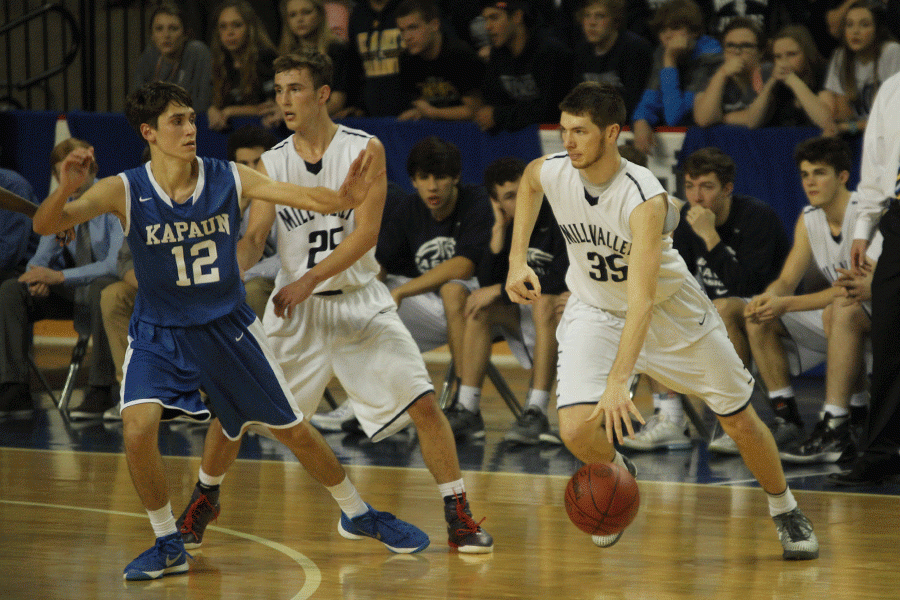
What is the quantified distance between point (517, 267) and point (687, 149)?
3.76 metres

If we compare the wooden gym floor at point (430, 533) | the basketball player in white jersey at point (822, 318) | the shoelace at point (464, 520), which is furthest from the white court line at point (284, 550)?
the basketball player in white jersey at point (822, 318)

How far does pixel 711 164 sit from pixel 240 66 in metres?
4.03

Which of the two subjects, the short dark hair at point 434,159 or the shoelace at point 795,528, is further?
the short dark hair at point 434,159

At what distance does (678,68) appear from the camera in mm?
8023

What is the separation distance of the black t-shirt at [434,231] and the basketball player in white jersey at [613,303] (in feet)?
8.08

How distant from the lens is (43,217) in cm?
414

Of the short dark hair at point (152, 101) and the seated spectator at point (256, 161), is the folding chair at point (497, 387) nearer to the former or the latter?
the seated spectator at point (256, 161)

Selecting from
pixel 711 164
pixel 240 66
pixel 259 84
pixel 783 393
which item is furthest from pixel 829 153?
pixel 240 66

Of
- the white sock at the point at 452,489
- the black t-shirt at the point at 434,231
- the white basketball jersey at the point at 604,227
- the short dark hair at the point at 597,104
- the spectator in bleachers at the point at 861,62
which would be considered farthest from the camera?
the spectator in bleachers at the point at 861,62

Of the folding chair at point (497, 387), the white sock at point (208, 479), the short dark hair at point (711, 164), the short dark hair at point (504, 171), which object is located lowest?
the folding chair at point (497, 387)

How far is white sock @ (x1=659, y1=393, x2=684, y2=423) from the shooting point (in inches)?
265

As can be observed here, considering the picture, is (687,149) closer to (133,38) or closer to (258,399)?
(258,399)

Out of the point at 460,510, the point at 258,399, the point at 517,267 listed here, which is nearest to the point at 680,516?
the point at 460,510

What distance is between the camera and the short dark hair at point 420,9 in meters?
8.55
